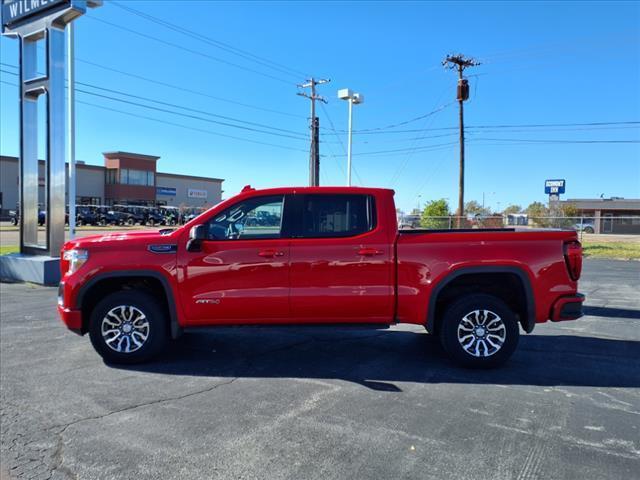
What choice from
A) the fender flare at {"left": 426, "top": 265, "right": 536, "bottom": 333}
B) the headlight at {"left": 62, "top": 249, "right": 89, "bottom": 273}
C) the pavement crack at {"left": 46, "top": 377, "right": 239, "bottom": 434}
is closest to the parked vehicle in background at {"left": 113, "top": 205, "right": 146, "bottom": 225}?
the headlight at {"left": 62, "top": 249, "right": 89, "bottom": 273}

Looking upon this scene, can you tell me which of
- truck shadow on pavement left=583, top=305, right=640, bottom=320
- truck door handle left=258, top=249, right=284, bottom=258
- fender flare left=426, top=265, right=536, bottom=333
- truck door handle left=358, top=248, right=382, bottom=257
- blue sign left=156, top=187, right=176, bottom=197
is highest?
blue sign left=156, top=187, right=176, bottom=197

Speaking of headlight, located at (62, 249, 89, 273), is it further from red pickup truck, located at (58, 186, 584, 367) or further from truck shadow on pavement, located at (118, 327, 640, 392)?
truck shadow on pavement, located at (118, 327, 640, 392)

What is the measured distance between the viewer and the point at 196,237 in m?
5.04

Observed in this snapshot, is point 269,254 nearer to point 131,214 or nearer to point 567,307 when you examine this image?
point 567,307

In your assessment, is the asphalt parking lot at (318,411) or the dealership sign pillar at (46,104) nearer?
the asphalt parking lot at (318,411)

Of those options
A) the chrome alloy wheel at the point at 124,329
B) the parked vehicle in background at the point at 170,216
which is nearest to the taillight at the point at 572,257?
the chrome alloy wheel at the point at 124,329

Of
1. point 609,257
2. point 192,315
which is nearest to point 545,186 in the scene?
point 609,257

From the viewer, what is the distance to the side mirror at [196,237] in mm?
5059

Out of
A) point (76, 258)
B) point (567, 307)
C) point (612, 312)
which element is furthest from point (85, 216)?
point (567, 307)

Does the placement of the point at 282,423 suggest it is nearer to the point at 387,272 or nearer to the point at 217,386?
the point at 217,386

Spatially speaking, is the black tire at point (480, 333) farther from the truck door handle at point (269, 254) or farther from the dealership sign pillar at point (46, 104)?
the dealership sign pillar at point (46, 104)

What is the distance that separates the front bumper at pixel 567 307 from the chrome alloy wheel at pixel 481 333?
0.61m

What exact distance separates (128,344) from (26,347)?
71.4 inches

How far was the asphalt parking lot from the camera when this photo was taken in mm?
3273
